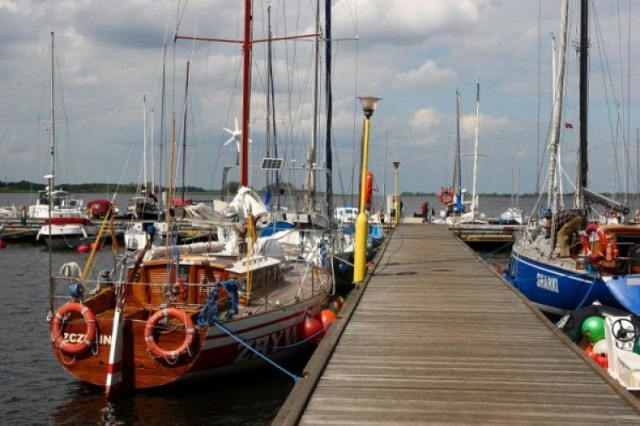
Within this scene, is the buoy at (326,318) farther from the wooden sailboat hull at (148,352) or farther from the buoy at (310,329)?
the wooden sailboat hull at (148,352)

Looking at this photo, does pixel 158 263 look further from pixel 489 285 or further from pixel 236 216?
pixel 489 285

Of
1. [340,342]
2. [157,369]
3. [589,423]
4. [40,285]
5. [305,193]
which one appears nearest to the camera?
[589,423]

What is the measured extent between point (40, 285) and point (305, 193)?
→ 37.8 feet

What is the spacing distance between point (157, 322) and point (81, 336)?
1.41 meters

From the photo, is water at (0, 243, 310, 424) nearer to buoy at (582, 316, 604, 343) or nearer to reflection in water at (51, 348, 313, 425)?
reflection in water at (51, 348, 313, 425)

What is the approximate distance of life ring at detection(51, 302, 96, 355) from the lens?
13016 mm

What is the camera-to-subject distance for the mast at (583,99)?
2264 cm

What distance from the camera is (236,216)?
18.6m

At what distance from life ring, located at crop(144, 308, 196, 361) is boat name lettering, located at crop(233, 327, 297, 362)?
1.38m

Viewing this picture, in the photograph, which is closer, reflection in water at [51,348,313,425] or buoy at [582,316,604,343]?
reflection in water at [51,348,313,425]

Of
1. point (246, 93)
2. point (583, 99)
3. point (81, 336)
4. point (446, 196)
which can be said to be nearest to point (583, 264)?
point (583, 99)

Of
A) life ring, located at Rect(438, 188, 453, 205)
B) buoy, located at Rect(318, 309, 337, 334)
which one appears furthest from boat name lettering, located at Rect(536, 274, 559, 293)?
life ring, located at Rect(438, 188, 453, 205)

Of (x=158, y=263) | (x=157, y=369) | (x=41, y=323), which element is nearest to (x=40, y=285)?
(x=41, y=323)

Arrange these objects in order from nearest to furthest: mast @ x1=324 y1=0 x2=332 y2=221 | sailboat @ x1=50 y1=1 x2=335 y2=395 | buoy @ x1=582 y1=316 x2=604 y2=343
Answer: sailboat @ x1=50 y1=1 x2=335 y2=395
buoy @ x1=582 y1=316 x2=604 y2=343
mast @ x1=324 y1=0 x2=332 y2=221
